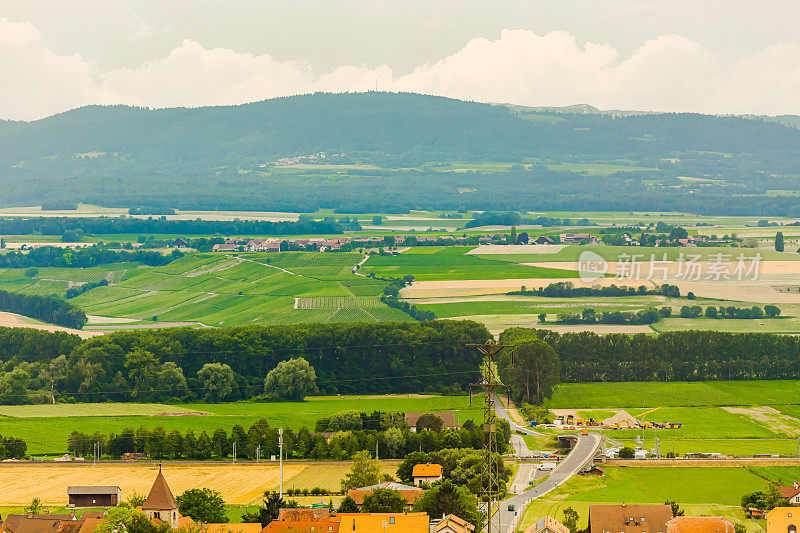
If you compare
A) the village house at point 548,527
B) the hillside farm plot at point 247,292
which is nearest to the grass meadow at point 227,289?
the hillside farm plot at point 247,292

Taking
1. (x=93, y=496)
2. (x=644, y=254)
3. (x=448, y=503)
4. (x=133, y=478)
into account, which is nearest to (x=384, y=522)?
(x=448, y=503)

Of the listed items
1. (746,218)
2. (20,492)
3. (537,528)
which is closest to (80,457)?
(20,492)

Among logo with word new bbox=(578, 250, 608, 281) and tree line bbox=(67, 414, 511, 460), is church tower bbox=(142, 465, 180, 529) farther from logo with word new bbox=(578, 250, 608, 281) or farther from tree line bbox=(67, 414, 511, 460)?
logo with word new bbox=(578, 250, 608, 281)

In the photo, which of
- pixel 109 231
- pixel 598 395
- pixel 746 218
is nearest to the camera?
pixel 598 395

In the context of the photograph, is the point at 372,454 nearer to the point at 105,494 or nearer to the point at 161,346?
the point at 105,494

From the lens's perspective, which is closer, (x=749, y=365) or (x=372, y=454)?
(x=372, y=454)

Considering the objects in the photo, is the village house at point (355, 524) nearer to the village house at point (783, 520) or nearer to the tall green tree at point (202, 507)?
the tall green tree at point (202, 507)

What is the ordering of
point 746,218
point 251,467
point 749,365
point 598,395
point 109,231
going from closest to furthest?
point 251,467 < point 598,395 < point 749,365 < point 109,231 < point 746,218
